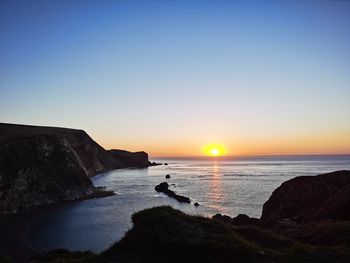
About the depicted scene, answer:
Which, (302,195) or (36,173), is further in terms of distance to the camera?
(36,173)

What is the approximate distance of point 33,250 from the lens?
4672 centimetres

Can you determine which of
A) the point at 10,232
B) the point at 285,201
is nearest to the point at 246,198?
the point at 285,201

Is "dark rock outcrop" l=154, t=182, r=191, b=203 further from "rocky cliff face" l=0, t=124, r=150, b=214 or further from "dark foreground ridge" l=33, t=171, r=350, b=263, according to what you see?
"dark foreground ridge" l=33, t=171, r=350, b=263

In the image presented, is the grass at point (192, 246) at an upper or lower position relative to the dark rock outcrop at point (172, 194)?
upper

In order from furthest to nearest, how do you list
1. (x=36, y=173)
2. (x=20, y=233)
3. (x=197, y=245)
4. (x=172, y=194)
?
1. (x=172, y=194)
2. (x=36, y=173)
3. (x=20, y=233)
4. (x=197, y=245)

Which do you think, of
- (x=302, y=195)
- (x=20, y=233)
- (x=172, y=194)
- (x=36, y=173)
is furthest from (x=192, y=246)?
(x=172, y=194)

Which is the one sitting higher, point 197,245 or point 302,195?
point 197,245

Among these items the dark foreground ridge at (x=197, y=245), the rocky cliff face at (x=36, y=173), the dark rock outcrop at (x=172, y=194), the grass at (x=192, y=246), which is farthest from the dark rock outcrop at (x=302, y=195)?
the rocky cliff face at (x=36, y=173)

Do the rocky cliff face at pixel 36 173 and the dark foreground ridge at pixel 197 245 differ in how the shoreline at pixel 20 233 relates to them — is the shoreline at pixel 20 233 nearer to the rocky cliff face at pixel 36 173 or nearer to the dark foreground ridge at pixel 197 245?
the rocky cliff face at pixel 36 173

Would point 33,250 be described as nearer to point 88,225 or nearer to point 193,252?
point 88,225

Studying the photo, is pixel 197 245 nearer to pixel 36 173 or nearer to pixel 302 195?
pixel 302 195

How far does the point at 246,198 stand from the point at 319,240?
66.2 m

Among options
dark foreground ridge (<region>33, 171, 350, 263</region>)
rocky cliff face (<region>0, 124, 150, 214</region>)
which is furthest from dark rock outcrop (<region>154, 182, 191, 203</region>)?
dark foreground ridge (<region>33, 171, 350, 263</region>)

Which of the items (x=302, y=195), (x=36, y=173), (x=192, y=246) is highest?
(x=36, y=173)
